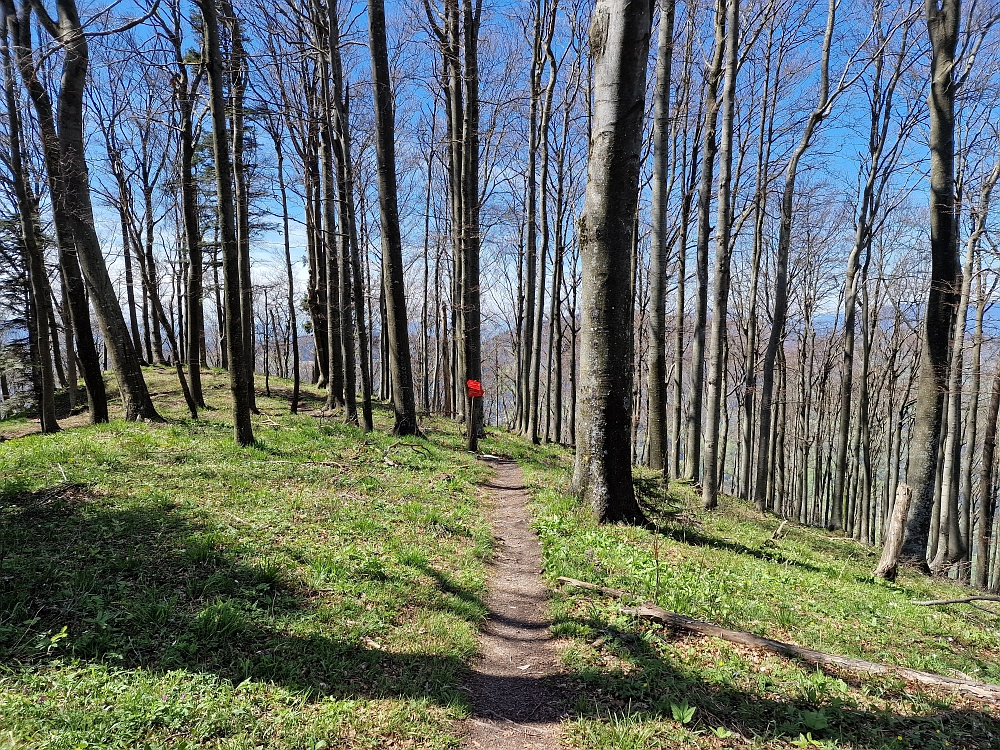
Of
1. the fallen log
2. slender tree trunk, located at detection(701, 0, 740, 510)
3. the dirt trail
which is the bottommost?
the dirt trail

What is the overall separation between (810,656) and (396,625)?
3.31 metres

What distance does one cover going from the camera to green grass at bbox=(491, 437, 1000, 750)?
2838 millimetres

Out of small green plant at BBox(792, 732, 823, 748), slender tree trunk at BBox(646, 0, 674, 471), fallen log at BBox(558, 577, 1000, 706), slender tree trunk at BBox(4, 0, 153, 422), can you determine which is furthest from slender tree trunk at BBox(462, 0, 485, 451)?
small green plant at BBox(792, 732, 823, 748)

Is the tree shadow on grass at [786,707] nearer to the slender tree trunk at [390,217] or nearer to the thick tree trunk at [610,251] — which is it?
the thick tree trunk at [610,251]

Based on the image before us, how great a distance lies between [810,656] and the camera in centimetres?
354

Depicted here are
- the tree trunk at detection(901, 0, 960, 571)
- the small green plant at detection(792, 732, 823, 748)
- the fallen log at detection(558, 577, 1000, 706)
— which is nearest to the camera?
the small green plant at detection(792, 732, 823, 748)

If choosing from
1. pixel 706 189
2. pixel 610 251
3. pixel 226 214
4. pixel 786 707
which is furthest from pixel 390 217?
pixel 786 707

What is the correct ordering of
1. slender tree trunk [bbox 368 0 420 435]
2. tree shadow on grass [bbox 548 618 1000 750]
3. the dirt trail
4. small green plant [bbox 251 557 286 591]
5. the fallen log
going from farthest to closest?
slender tree trunk [bbox 368 0 420 435] < small green plant [bbox 251 557 286 591] < the fallen log < the dirt trail < tree shadow on grass [bbox 548 618 1000 750]

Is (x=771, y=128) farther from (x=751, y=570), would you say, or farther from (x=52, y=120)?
(x=52, y=120)

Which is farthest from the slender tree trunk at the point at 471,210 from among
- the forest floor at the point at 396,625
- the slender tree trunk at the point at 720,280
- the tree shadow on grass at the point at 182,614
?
the tree shadow on grass at the point at 182,614

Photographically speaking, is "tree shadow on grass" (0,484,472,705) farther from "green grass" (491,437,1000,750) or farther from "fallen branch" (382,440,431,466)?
"fallen branch" (382,440,431,466)

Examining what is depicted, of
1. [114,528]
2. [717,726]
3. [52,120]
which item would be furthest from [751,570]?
[52,120]

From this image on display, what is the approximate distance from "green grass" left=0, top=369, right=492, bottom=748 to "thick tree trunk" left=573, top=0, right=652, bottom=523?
201 cm

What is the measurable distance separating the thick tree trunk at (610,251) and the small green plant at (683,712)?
9.89 feet
